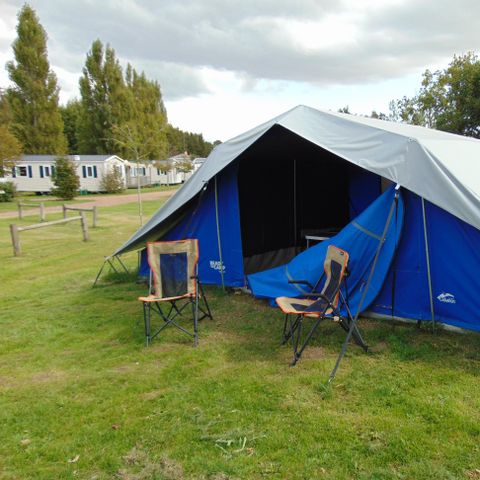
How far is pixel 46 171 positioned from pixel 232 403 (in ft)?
89.8

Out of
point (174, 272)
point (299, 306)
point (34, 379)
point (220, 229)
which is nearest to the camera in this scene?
point (34, 379)

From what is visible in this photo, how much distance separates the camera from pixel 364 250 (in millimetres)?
4191

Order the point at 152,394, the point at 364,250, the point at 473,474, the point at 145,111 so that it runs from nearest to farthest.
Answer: the point at 473,474, the point at 152,394, the point at 364,250, the point at 145,111

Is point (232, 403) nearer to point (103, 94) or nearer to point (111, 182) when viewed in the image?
point (111, 182)

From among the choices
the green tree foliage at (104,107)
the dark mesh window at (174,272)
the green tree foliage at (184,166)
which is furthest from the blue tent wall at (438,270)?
the green tree foliage at (184,166)

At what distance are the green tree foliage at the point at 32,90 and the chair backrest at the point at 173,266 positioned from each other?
3117cm

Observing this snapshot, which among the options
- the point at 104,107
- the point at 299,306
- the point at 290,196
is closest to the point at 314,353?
the point at 299,306

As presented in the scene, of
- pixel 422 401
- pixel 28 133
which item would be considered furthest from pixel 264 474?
pixel 28 133

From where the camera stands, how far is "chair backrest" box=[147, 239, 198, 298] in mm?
4551

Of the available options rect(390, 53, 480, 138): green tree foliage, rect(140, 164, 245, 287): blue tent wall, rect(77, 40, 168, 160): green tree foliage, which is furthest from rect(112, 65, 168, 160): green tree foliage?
rect(140, 164, 245, 287): blue tent wall

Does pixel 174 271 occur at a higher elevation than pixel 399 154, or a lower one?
lower

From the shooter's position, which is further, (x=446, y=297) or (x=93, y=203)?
(x=93, y=203)

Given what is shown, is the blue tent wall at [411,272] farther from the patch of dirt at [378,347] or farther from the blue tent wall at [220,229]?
the blue tent wall at [220,229]

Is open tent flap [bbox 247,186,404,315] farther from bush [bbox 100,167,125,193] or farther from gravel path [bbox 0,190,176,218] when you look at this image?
bush [bbox 100,167,125,193]
